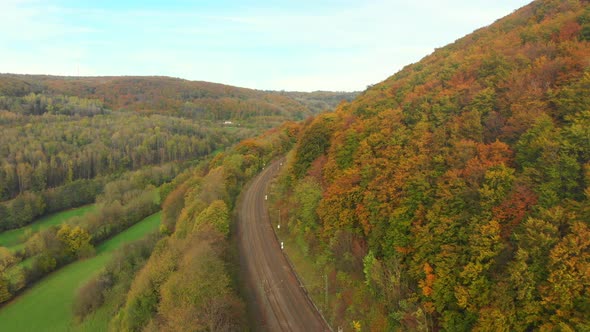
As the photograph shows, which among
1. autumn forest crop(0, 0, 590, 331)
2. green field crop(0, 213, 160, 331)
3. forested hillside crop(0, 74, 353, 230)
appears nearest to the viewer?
autumn forest crop(0, 0, 590, 331)

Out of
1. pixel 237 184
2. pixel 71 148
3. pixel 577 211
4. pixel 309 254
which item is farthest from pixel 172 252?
pixel 71 148

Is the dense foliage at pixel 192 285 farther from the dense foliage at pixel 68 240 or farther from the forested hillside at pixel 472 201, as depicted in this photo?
the dense foliage at pixel 68 240

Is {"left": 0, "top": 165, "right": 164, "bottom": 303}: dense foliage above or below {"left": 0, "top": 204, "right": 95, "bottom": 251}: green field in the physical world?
above

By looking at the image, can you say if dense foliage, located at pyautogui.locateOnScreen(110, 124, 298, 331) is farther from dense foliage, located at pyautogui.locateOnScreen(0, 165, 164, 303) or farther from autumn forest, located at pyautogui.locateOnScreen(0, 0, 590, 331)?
dense foliage, located at pyautogui.locateOnScreen(0, 165, 164, 303)

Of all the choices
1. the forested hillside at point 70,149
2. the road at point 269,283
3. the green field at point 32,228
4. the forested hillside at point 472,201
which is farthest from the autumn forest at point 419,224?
the forested hillside at point 70,149

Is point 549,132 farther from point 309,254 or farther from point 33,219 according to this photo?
point 33,219

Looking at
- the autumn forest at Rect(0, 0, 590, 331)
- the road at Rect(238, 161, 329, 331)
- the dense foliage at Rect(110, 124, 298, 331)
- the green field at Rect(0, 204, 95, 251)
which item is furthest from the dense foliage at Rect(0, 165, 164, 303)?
the road at Rect(238, 161, 329, 331)

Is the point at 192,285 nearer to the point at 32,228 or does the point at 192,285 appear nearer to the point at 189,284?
the point at 189,284
